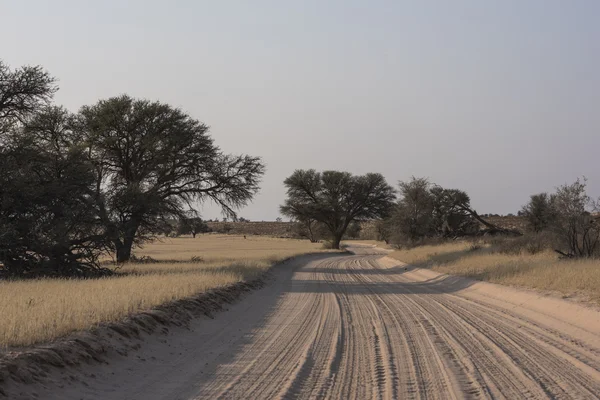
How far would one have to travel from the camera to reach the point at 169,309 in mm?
12102

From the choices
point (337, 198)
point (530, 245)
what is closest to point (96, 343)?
point (530, 245)

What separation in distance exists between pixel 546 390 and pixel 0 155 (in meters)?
22.0

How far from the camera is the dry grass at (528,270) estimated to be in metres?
15.5

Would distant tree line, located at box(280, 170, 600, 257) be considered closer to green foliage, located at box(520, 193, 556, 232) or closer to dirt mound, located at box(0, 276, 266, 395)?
green foliage, located at box(520, 193, 556, 232)

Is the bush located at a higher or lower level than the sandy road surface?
→ higher

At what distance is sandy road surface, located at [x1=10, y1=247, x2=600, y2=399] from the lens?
682cm

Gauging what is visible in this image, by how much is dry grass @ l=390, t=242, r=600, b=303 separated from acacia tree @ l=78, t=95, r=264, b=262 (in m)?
14.5

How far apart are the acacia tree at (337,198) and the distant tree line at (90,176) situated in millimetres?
37793

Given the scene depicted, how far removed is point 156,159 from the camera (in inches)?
1363

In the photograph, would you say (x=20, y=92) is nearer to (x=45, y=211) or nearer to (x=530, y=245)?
(x=45, y=211)

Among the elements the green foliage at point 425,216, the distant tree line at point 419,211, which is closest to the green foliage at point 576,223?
the distant tree line at point 419,211

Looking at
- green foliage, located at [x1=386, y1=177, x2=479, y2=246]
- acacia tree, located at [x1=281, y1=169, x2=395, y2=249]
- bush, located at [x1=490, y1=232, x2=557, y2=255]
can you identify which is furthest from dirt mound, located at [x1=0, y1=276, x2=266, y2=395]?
acacia tree, located at [x1=281, y1=169, x2=395, y2=249]

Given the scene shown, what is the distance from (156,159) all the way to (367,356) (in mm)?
28235

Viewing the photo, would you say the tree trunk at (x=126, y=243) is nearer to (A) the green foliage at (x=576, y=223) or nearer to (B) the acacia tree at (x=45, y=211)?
(B) the acacia tree at (x=45, y=211)
